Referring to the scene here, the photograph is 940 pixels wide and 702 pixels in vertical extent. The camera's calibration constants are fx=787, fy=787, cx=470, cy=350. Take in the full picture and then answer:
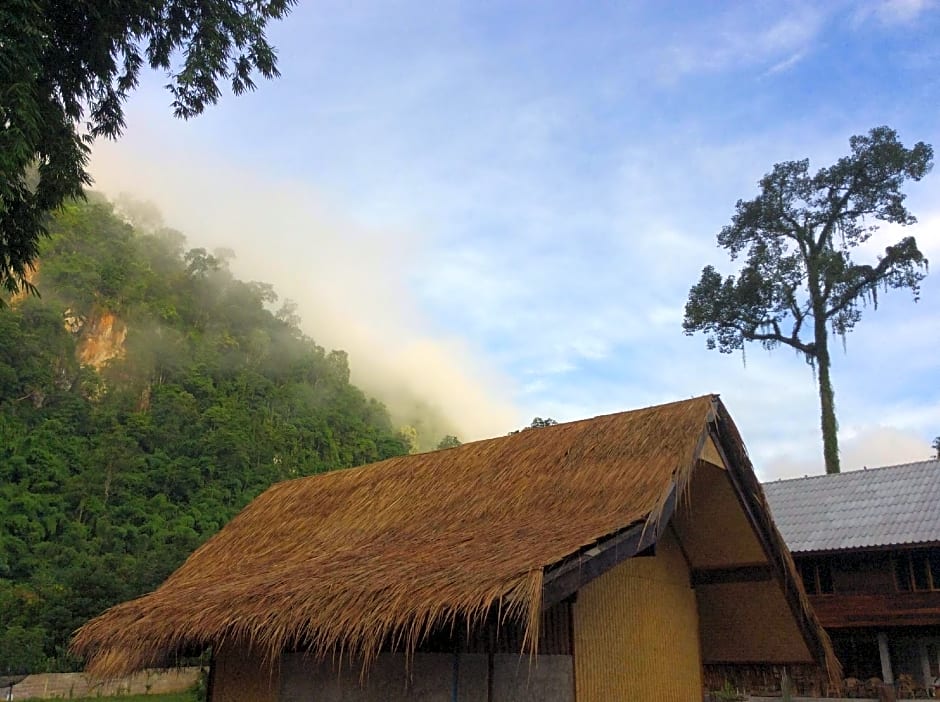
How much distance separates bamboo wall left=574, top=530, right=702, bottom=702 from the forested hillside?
19688mm

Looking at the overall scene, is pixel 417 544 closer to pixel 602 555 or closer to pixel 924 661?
pixel 602 555

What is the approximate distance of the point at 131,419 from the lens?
38.8 metres

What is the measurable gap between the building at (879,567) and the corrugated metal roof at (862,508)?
20 millimetres

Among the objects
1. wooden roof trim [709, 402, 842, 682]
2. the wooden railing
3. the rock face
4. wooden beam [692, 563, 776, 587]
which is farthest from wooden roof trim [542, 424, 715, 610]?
the rock face

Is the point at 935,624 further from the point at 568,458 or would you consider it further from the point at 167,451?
the point at 167,451

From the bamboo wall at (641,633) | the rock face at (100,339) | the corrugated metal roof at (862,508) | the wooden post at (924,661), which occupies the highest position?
the rock face at (100,339)

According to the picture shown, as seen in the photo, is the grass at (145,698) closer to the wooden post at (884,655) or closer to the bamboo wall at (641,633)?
the wooden post at (884,655)

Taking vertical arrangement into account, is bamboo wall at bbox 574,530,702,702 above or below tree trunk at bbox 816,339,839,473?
below

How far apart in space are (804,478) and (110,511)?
1060 inches

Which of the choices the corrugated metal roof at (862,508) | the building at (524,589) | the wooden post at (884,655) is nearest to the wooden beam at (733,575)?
the building at (524,589)

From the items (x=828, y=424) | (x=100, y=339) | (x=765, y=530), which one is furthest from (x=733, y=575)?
(x=100, y=339)

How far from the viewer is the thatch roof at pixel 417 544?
499 cm

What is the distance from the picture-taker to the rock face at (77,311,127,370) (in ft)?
140

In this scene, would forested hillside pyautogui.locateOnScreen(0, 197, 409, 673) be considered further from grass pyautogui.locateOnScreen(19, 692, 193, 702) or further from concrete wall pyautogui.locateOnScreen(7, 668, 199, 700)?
grass pyautogui.locateOnScreen(19, 692, 193, 702)
